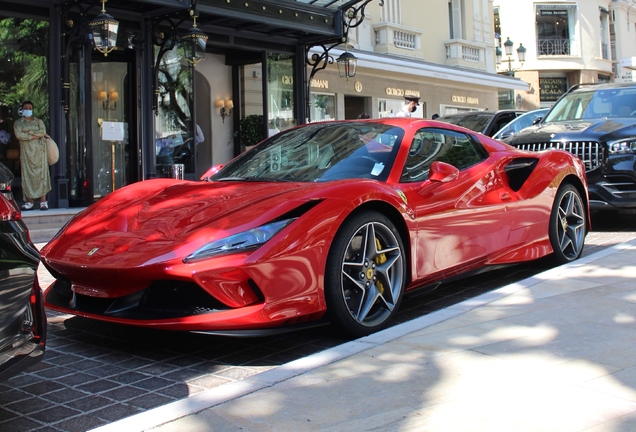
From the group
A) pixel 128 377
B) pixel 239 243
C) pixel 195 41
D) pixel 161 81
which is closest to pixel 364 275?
pixel 239 243

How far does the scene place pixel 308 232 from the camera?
3.67 m

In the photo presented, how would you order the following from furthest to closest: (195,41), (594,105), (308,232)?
1. (195,41)
2. (594,105)
3. (308,232)

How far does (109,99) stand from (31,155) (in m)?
2.45

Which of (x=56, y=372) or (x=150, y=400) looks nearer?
(x=150, y=400)

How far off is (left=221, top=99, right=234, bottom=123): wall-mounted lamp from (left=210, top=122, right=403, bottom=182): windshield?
34.9 ft

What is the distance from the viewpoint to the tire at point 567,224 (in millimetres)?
5797

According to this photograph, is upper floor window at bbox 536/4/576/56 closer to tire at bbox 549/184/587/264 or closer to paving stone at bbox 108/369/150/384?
tire at bbox 549/184/587/264

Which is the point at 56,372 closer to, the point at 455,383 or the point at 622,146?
the point at 455,383

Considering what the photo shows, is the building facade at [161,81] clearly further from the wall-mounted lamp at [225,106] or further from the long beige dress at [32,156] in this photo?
the long beige dress at [32,156]

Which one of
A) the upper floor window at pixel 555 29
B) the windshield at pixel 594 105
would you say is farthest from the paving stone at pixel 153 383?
the upper floor window at pixel 555 29

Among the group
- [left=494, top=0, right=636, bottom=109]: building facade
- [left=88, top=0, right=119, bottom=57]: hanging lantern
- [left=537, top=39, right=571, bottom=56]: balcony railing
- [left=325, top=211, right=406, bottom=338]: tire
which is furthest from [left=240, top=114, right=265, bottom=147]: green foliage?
[left=537, top=39, right=571, bottom=56]: balcony railing

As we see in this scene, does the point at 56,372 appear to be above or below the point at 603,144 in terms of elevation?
below

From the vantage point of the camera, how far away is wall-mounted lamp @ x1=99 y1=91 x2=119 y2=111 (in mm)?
12453

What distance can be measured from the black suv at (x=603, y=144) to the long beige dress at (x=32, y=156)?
669 centimetres
